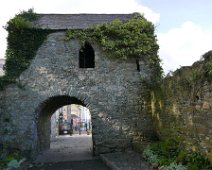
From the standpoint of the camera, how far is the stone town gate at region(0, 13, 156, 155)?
537 inches

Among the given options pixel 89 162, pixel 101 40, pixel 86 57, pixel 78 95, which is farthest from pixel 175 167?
pixel 86 57

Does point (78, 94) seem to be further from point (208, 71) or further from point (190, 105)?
point (208, 71)

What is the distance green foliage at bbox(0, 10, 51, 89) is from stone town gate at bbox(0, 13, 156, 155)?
234 millimetres

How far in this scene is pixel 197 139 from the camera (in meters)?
8.38

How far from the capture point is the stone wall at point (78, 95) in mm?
13648

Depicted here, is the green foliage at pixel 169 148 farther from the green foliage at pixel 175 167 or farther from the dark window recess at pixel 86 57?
the dark window recess at pixel 86 57

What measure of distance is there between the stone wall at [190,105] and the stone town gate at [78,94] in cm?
222

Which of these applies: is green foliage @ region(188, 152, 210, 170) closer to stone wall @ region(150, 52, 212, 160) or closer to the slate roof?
stone wall @ region(150, 52, 212, 160)

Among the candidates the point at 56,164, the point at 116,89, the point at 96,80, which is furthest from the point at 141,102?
the point at 56,164

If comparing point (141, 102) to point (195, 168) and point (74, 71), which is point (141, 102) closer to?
point (74, 71)

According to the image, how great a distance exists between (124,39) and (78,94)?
2.83m

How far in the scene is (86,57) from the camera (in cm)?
1511

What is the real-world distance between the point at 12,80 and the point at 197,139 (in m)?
8.01

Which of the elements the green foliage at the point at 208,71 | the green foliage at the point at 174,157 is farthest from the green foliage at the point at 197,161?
the green foliage at the point at 208,71
